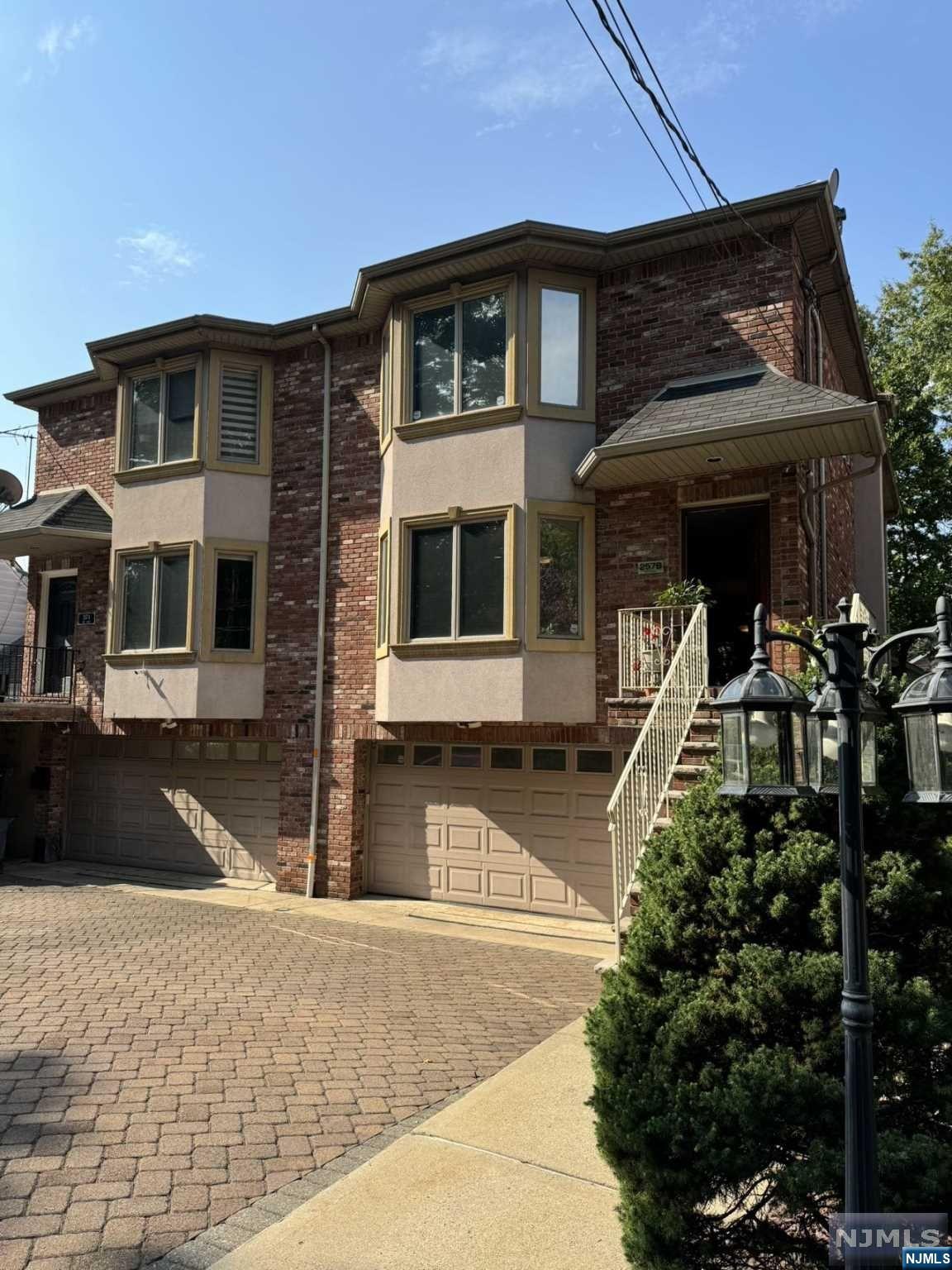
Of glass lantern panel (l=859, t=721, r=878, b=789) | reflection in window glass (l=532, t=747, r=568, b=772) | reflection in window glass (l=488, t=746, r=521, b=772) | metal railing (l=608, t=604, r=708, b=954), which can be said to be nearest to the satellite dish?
reflection in window glass (l=488, t=746, r=521, b=772)

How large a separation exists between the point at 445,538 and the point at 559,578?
168 cm

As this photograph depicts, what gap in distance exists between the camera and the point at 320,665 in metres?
13.1

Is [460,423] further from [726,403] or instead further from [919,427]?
[919,427]

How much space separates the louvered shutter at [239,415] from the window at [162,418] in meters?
0.46

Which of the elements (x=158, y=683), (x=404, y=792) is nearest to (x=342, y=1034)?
(x=404, y=792)

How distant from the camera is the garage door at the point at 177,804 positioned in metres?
14.0

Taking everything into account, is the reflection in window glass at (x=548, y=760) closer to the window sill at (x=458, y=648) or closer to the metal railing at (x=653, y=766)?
the window sill at (x=458, y=648)

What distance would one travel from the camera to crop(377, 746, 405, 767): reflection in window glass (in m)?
12.9

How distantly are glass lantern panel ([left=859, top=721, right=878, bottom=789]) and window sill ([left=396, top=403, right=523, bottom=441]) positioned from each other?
8.50 metres

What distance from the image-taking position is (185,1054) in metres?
6.30

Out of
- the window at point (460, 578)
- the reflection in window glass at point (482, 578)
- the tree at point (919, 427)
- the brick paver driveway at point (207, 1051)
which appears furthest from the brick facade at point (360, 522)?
the tree at point (919, 427)

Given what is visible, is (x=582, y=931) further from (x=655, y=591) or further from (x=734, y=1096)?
(x=734, y=1096)

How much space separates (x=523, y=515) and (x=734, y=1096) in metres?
8.49

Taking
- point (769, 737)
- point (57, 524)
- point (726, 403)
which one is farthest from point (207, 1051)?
point (57, 524)
